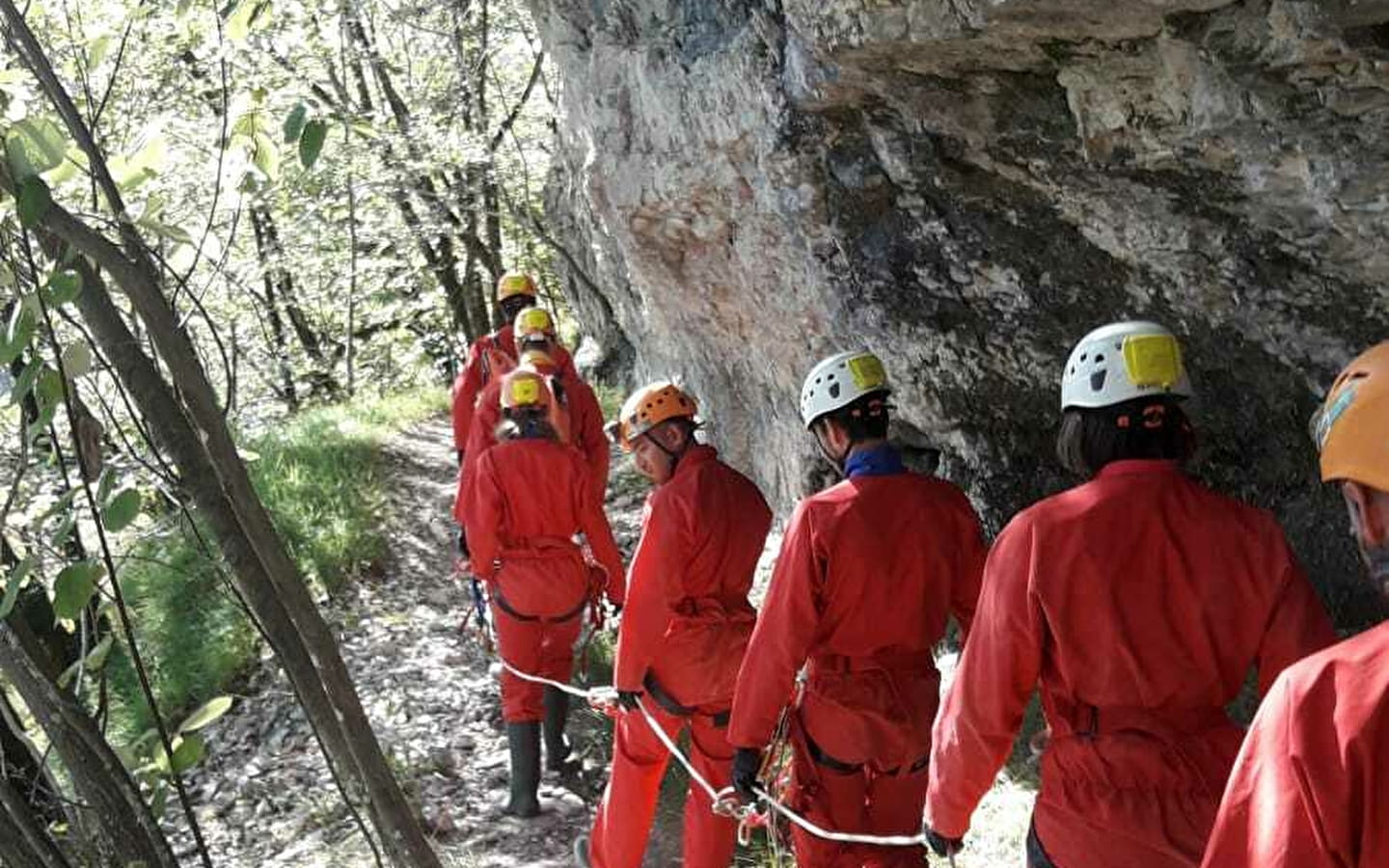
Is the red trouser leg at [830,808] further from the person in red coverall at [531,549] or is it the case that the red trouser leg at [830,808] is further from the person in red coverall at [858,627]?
the person in red coverall at [531,549]

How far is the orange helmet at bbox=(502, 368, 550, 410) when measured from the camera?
6223mm

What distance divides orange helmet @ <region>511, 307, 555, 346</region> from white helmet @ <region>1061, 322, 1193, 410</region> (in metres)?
5.31

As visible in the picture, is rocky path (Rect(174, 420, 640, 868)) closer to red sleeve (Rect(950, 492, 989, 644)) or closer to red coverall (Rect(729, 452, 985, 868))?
red coverall (Rect(729, 452, 985, 868))

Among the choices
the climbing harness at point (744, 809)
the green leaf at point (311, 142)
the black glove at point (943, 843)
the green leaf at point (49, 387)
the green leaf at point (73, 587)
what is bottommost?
the climbing harness at point (744, 809)

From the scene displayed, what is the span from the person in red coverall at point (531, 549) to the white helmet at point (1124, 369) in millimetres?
3498

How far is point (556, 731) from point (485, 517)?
1566mm

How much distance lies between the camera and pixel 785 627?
3.90 meters

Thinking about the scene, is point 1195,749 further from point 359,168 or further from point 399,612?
point 359,168

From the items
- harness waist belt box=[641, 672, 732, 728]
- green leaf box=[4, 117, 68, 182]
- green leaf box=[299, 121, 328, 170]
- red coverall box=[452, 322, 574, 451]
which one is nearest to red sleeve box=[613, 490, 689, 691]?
harness waist belt box=[641, 672, 732, 728]

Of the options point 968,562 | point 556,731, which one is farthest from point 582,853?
point 968,562

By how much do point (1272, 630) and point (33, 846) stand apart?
2.69 metres

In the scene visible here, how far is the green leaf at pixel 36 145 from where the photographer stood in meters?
1.90

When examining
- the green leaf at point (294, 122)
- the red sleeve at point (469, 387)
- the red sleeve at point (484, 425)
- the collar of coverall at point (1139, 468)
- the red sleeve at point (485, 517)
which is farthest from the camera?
the red sleeve at point (469, 387)

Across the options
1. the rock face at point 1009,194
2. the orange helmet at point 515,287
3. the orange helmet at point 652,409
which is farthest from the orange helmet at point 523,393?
the orange helmet at point 515,287
